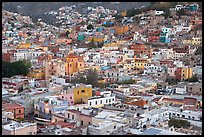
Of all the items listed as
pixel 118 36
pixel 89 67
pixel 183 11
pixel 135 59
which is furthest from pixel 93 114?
pixel 183 11

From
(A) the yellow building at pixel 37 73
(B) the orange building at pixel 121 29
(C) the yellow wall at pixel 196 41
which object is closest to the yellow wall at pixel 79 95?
(A) the yellow building at pixel 37 73

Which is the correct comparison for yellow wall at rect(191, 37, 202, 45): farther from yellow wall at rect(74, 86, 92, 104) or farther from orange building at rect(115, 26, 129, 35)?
yellow wall at rect(74, 86, 92, 104)

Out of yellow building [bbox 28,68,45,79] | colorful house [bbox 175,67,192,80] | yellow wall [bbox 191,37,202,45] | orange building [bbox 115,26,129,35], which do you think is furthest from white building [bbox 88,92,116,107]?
orange building [bbox 115,26,129,35]

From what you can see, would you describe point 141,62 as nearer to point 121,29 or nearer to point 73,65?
point 73,65

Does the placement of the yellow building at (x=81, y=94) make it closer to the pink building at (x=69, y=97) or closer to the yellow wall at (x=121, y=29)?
the pink building at (x=69, y=97)

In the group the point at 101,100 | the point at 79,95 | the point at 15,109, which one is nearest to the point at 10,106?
the point at 15,109

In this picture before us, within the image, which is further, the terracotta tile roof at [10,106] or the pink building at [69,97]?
the pink building at [69,97]

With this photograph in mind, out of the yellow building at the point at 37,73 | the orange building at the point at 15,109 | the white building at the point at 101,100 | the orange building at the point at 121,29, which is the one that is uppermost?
the orange building at the point at 121,29
